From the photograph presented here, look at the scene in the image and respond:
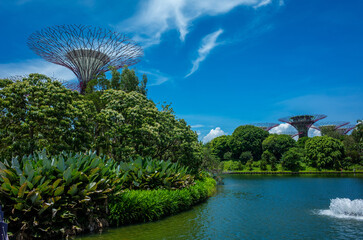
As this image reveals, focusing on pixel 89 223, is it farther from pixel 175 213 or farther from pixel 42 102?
pixel 42 102

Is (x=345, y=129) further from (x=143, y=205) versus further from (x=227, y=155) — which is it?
(x=143, y=205)

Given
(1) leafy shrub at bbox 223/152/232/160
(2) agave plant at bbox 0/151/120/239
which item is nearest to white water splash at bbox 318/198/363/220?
(2) agave plant at bbox 0/151/120/239

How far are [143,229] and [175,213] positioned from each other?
140 inches

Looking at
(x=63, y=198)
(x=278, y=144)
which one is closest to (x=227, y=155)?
(x=278, y=144)

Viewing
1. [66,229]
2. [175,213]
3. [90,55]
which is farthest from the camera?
[90,55]

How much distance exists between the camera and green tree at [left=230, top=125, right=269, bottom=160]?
85188 mm

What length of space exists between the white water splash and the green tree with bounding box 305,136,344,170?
52.0 m

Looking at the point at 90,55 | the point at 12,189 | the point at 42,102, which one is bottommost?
the point at 12,189

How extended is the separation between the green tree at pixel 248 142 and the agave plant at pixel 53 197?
78059 millimetres

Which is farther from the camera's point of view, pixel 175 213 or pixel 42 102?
pixel 42 102

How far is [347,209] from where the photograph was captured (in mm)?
13969

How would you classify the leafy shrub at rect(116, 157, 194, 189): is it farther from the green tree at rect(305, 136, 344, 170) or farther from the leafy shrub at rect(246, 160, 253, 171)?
the leafy shrub at rect(246, 160, 253, 171)

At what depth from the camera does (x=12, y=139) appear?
16.5 meters

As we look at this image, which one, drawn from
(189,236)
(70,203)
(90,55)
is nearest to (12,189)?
(70,203)
